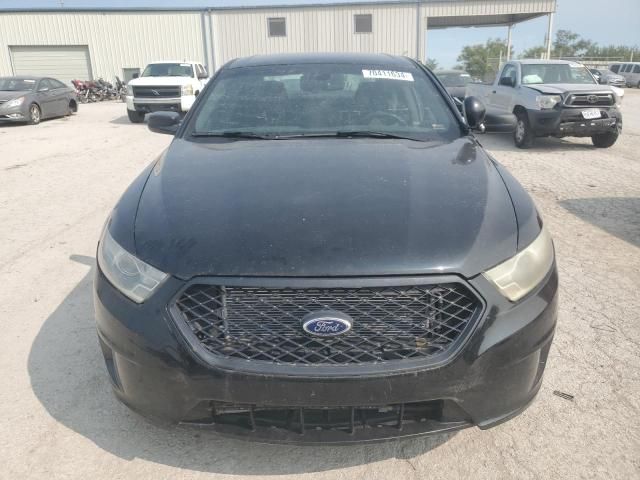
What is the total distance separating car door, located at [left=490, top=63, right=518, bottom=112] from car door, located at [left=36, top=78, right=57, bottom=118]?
12.6 m

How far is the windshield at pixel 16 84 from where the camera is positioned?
1555 centimetres

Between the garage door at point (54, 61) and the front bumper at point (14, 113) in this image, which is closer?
the front bumper at point (14, 113)

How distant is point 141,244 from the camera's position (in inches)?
79.5

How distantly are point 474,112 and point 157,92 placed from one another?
13233 millimetres

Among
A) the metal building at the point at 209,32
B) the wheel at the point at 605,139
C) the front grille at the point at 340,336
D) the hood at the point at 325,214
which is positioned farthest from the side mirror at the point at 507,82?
the metal building at the point at 209,32

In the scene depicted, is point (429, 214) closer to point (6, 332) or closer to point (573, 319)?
point (573, 319)

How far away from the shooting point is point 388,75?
11.6 ft

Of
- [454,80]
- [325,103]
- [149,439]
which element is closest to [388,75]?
[325,103]

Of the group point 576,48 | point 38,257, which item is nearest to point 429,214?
point 38,257

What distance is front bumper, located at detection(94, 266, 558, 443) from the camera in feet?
5.88

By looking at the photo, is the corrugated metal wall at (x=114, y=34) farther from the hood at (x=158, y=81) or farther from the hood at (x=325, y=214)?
the hood at (x=325, y=214)

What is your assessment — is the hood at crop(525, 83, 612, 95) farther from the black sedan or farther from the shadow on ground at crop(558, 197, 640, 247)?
the black sedan

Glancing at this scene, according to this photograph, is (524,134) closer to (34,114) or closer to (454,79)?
(454,79)

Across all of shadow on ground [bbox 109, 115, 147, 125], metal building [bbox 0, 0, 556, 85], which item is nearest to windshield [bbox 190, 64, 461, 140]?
shadow on ground [bbox 109, 115, 147, 125]
